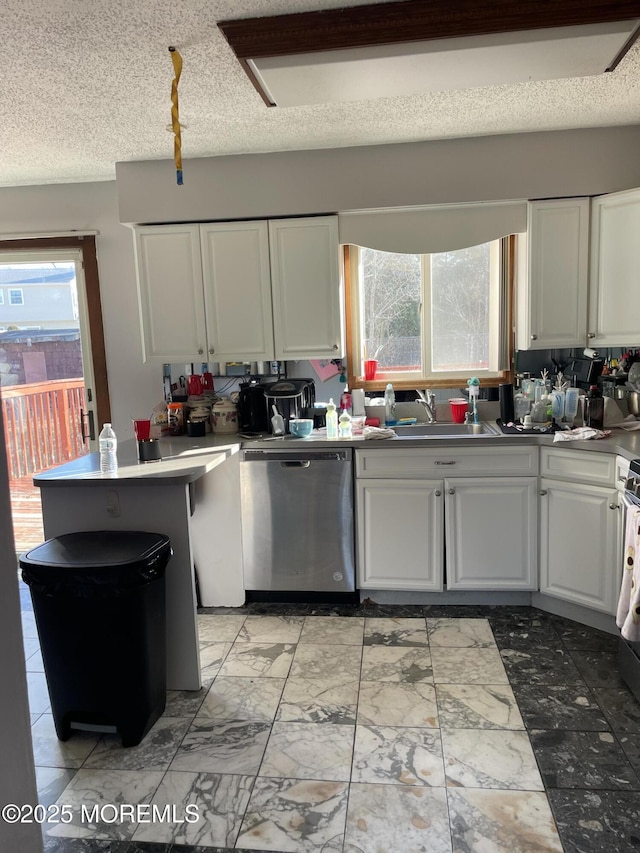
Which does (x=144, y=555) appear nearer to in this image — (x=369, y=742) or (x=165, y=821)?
(x=165, y=821)

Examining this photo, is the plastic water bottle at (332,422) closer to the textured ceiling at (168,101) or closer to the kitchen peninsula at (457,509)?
the kitchen peninsula at (457,509)

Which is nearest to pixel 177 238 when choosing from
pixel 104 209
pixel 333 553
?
pixel 104 209

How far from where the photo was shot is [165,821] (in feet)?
6.04

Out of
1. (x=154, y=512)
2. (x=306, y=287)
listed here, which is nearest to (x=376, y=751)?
(x=154, y=512)

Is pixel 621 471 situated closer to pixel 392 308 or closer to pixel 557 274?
pixel 557 274

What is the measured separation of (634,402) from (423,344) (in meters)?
1.20

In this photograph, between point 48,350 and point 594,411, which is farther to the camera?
point 48,350

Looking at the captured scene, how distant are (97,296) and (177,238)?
2.66 ft

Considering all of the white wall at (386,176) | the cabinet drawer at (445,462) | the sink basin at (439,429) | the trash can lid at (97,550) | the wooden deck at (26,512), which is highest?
the white wall at (386,176)

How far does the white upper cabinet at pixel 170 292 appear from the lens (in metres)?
3.45

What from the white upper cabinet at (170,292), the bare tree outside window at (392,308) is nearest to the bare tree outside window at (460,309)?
the bare tree outside window at (392,308)

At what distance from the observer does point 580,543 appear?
2.90 meters

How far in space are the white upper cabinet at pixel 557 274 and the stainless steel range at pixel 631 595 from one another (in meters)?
1.03

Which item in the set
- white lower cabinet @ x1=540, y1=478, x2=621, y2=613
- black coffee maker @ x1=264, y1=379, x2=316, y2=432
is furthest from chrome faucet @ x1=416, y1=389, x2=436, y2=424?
white lower cabinet @ x1=540, y1=478, x2=621, y2=613
